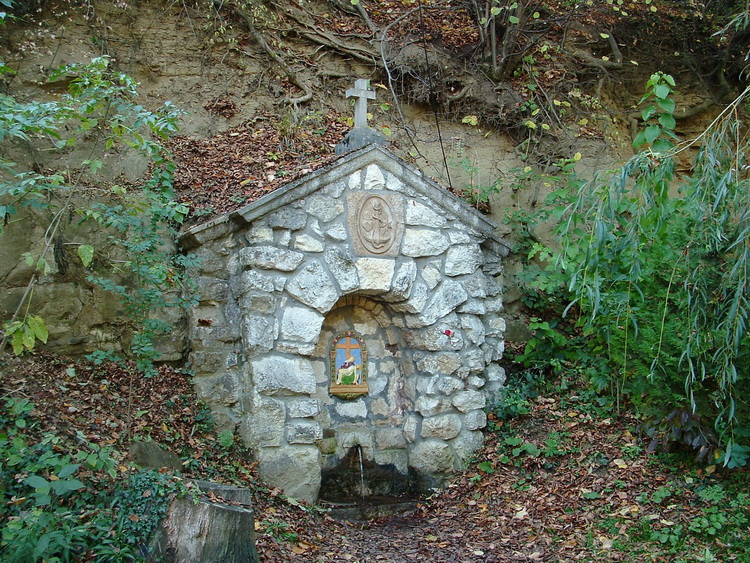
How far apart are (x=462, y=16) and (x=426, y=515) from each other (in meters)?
6.51

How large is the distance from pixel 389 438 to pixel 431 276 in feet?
5.04

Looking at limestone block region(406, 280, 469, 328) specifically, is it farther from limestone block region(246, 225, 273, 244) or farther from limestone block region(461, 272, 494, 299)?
limestone block region(246, 225, 273, 244)

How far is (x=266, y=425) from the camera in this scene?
5.38 meters

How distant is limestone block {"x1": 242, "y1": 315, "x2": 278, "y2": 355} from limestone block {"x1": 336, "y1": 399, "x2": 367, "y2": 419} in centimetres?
103

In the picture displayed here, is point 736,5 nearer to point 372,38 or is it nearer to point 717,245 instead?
point 372,38

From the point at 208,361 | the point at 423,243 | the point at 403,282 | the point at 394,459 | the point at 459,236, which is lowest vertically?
the point at 394,459

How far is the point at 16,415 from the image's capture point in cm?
432

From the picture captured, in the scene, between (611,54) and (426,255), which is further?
(611,54)

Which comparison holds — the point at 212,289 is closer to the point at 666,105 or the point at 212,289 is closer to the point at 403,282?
the point at 403,282

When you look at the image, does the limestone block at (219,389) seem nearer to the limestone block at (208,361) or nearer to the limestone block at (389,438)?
the limestone block at (208,361)

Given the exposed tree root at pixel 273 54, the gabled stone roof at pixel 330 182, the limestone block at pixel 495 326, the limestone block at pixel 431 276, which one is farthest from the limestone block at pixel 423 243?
the exposed tree root at pixel 273 54

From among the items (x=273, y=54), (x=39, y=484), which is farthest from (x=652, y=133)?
(x=273, y=54)

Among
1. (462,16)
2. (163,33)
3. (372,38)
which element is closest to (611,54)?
(462,16)

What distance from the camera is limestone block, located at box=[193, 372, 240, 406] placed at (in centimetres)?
562
